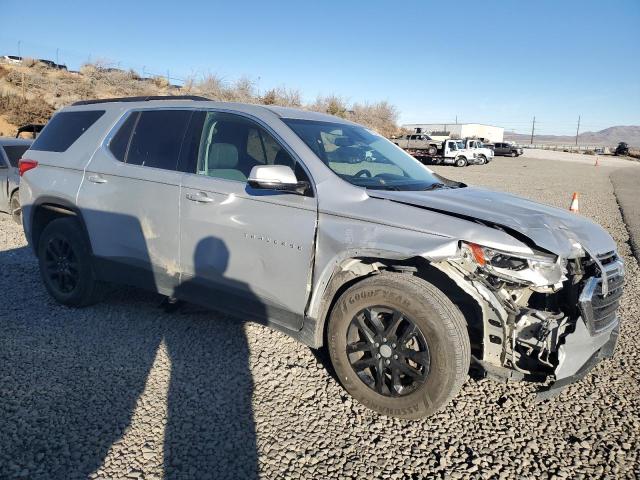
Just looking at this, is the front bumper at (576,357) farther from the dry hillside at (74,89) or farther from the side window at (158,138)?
the dry hillside at (74,89)

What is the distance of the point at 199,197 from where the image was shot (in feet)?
11.5

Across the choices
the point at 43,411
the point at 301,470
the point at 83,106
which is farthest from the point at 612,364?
the point at 83,106

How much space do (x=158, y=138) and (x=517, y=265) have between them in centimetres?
296

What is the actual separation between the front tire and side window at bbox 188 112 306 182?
1.26 meters

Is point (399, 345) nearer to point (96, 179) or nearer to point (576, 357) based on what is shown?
point (576, 357)

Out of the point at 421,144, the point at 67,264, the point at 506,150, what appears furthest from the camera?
the point at 506,150

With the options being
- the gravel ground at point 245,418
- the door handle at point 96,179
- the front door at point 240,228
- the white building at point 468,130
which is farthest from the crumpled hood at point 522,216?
the white building at point 468,130

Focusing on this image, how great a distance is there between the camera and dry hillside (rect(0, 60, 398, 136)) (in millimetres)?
26219

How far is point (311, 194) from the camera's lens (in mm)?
3104

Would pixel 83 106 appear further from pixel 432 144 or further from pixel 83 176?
pixel 432 144

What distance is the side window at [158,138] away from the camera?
12.5ft

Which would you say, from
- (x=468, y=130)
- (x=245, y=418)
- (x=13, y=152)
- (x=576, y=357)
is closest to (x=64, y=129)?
(x=245, y=418)

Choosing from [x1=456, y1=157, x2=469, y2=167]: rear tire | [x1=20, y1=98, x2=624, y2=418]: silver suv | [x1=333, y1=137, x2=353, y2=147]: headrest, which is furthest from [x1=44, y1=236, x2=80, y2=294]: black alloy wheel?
[x1=456, y1=157, x2=469, y2=167]: rear tire

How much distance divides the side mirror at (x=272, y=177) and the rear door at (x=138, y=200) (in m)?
0.92
